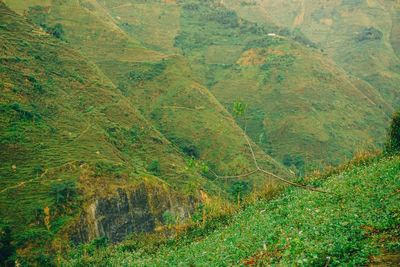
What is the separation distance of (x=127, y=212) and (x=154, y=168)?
12633mm

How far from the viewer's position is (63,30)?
10138 cm

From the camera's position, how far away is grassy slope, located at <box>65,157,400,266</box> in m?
10.8

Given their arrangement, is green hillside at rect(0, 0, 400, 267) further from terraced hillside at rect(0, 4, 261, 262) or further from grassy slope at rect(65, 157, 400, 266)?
terraced hillside at rect(0, 4, 261, 262)

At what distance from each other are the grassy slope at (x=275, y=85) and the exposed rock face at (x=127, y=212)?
54309 mm

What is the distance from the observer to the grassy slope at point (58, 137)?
145 ft

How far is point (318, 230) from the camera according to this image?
12828 mm

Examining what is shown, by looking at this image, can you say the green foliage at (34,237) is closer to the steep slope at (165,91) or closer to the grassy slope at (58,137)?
the grassy slope at (58,137)

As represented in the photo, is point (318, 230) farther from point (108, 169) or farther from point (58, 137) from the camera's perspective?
point (58, 137)

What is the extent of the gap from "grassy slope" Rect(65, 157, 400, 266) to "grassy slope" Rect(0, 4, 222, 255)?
17133 millimetres

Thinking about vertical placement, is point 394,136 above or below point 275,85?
above

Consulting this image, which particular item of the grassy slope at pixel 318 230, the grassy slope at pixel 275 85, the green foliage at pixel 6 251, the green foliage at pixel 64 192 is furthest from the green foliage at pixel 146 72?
the grassy slope at pixel 318 230

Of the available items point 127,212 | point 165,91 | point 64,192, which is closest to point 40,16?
point 165,91

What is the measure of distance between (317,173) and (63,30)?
90957mm

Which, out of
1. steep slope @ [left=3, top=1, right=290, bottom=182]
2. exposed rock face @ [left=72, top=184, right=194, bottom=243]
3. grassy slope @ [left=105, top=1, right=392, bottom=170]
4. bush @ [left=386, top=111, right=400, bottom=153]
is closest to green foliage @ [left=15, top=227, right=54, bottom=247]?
exposed rock face @ [left=72, top=184, right=194, bottom=243]
